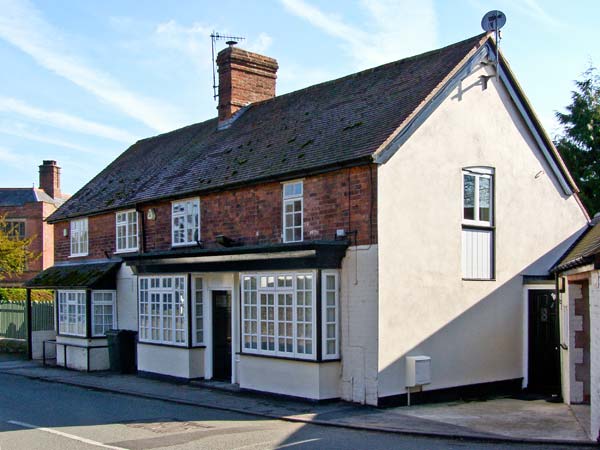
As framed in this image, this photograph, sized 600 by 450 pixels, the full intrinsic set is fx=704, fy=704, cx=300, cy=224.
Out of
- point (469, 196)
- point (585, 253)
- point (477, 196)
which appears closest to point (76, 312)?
point (469, 196)

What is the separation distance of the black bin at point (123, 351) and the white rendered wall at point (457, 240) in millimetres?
9241

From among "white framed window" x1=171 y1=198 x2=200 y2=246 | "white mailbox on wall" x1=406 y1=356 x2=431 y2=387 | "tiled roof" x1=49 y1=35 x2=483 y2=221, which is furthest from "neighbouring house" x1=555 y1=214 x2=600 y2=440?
"white framed window" x1=171 y1=198 x2=200 y2=246

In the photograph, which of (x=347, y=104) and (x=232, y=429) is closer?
(x=232, y=429)

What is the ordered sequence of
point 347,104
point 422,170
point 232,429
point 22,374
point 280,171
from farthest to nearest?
1. point 22,374
2. point 347,104
3. point 280,171
4. point 422,170
5. point 232,429

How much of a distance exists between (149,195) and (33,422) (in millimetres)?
9075

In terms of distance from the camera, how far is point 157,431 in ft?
38.4

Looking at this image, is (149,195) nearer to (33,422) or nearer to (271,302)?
(271,302)

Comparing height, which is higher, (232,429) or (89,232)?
(89,232)

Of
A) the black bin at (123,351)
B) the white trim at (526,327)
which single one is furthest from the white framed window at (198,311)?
the white trim at (526,327)

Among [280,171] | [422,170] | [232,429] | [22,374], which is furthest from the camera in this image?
[22,374]

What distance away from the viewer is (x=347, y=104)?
17328 millimetres

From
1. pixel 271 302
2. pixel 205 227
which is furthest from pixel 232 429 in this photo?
pixel 205 227

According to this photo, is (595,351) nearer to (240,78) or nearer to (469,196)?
(469,196)

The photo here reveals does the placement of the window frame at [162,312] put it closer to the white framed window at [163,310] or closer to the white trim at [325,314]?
the white framed window at [163,310]
